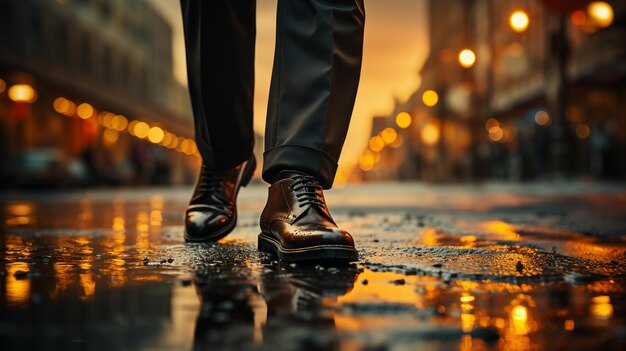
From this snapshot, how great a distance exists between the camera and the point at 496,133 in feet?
133

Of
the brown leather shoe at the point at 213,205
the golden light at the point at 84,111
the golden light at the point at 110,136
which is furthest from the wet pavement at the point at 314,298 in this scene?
the golden light at the point at 110,136

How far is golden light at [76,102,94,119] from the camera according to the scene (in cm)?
3564

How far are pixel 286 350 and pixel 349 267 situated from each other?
984 mm

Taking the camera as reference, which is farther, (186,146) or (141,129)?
(186,146)

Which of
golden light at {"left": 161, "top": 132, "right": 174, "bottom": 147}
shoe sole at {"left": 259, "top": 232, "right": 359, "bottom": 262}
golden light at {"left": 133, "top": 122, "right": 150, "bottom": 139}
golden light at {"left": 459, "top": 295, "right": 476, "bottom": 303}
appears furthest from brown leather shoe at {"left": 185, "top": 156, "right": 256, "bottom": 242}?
golden light at {"left": 161, "top": 132, "right": 174, "bottom": 147}

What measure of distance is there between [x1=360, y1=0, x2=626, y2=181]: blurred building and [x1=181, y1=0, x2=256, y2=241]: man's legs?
9.90m

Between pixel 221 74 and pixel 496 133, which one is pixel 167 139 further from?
pixel 221 74

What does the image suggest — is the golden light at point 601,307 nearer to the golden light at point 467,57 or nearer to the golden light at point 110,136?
the golden light at point 467,57

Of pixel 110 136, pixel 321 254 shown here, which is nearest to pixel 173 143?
pixel 110 136

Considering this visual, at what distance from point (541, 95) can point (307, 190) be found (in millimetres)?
29399

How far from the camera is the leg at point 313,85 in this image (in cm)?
234

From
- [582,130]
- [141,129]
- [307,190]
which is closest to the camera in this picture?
[307,190]

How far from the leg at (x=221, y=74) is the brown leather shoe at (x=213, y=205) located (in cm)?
6

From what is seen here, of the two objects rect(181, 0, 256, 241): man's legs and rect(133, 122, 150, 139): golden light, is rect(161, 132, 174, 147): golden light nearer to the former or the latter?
rect(133, 122, 150, 139): golden light
